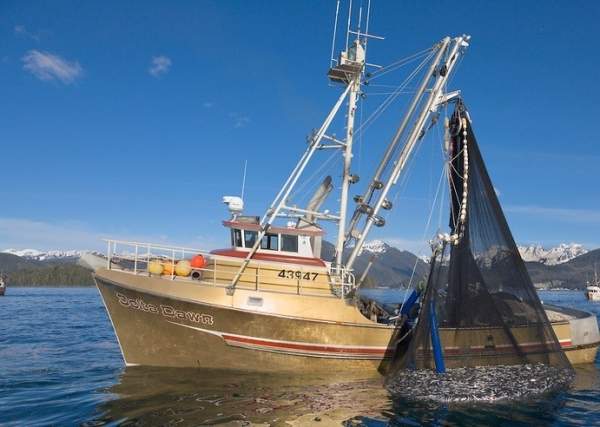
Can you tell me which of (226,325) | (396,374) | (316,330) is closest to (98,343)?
(226,325)

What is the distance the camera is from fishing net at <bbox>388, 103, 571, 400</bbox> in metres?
11.1

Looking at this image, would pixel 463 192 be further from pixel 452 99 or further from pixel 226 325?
pixel 226 325

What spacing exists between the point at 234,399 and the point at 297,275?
420 centimetres

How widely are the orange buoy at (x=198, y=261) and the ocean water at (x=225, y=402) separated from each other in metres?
2.83

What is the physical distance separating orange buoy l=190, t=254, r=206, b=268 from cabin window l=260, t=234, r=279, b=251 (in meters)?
1.78

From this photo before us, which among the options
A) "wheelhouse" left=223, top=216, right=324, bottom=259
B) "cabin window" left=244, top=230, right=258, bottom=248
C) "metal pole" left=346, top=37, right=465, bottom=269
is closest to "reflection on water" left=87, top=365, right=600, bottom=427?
"wheelhouse" left=223, top=216, right=324, bottom=259

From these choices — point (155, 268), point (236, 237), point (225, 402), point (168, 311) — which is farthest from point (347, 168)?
point (225, 402)

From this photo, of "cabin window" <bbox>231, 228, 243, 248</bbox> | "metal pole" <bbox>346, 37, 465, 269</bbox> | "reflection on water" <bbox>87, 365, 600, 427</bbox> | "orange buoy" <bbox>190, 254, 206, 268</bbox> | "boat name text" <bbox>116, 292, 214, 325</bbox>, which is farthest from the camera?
"metal pole" <bbox>346, 37, 465, 269</bbox>

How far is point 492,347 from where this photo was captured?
1099 centimetres

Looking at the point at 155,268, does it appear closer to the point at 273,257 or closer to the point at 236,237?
the point at 236,237

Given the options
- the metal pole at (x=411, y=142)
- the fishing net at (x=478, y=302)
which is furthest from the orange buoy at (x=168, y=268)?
the fishing net at (x=478, y=302)

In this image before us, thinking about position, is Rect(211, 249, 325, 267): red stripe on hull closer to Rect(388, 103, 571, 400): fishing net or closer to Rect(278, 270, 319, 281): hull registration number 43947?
Rect(278, 270, 319, 281): hull registration number 43947

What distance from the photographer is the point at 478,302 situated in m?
11.4

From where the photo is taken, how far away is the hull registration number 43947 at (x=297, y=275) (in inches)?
514
